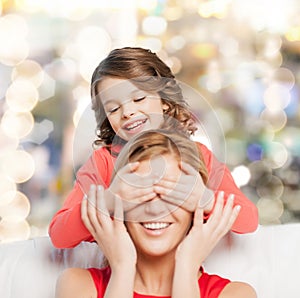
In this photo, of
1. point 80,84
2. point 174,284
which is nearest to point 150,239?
point 174,284

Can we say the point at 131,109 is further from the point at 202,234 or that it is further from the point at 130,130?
the point at 202,234

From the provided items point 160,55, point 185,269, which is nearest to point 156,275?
point 185,269

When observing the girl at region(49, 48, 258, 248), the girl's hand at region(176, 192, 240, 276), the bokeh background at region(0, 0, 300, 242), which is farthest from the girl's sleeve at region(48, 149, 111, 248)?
the bokeh background at region(0, 0, 300, 242)

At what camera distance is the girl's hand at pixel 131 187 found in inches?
30.6

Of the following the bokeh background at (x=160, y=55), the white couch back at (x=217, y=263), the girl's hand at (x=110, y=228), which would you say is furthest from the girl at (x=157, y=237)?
the bokeh background at (x=160, y=55)

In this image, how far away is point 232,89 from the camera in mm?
1928

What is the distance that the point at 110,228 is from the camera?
809 millimetres

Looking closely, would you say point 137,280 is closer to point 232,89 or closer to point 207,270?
point 207,270

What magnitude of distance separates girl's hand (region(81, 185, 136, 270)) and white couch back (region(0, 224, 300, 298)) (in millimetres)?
177

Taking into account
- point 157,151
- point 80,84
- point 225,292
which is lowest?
point 225,292

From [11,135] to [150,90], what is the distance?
1.17 metres

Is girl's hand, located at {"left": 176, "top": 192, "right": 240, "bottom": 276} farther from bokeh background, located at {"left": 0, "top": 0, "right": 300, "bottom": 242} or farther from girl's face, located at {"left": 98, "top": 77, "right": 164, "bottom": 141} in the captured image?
bokeh background, located at {"left": 0, "top": 0, "right": 300, "bottom": 242}

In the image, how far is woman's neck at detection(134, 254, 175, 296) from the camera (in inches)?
33.3

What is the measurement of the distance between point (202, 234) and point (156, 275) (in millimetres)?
87
